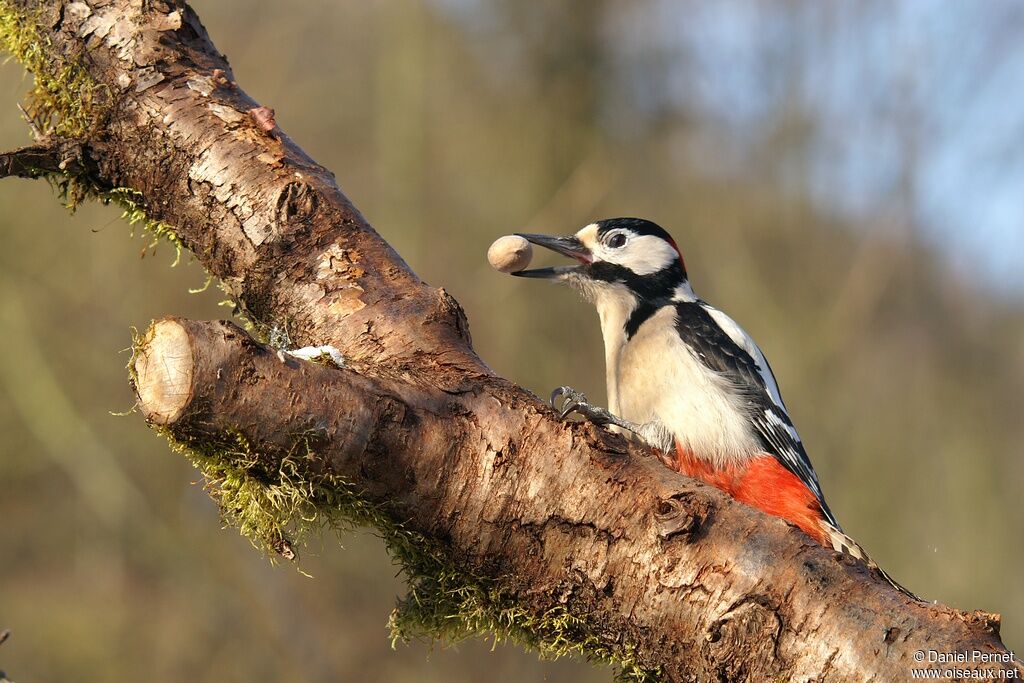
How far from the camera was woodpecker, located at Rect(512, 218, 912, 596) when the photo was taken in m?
3.34

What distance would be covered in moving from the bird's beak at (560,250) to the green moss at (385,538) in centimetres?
154

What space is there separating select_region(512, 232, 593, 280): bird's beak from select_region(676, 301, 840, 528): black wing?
0.46 m

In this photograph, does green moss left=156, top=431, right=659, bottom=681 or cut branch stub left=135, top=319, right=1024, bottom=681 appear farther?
green moss left=156, top=431, right=659, bottom=681

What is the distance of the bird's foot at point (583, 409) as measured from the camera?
273cm

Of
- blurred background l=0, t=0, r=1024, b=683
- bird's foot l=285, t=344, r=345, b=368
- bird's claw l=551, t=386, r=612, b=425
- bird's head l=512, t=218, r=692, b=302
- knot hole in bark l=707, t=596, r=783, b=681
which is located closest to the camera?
knot hole in bark l=707, t=596, r=783, b=681

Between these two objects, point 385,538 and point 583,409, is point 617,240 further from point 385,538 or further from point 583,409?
point 385,538

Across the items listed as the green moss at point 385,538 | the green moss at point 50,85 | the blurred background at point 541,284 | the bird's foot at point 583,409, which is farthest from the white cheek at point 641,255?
the blurred background at point 541,284

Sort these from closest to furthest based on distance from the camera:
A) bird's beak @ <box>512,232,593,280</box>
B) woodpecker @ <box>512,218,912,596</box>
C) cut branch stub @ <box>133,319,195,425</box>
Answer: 1. cut branch stub @ <box>133,319,195,425</box>
2. woodpecker @ <box>512,218,912,596</box>
3. bird's beak @ <box>512,232,593,280</box>

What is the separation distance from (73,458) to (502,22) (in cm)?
632

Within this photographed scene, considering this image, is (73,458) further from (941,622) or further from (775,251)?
(941,622)

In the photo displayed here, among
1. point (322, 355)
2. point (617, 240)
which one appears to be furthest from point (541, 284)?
point (322, 355)

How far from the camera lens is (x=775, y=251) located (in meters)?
9.73

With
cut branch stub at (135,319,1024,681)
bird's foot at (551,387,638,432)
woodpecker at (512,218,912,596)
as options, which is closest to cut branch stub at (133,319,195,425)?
cut branch stub at (135,319,1024,681)

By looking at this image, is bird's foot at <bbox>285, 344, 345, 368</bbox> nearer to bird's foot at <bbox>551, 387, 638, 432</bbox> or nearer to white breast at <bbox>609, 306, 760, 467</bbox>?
bird's foot at <bbox>551, 387, 638, 432</bbox>
